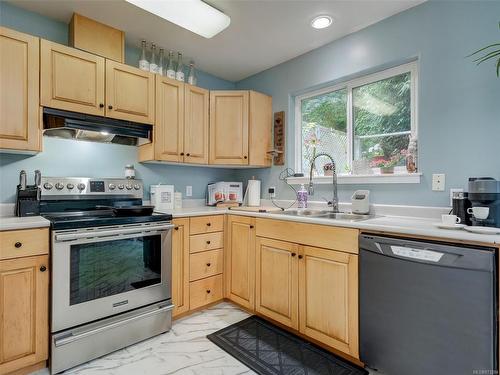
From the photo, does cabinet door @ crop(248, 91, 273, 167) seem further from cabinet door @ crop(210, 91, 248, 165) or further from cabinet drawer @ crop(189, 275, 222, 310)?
cabinet drawer @ crop(189, 275, 222, 310)

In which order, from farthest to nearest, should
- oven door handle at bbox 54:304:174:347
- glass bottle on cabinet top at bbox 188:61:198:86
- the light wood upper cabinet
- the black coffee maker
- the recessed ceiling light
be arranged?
glass bottle on cabinet top at bbox 188:61:198:86 < the recessed ceiling light < the light wood upper cabinet < oven door handle at bbox 54:304:174:347 < the black coffee maker

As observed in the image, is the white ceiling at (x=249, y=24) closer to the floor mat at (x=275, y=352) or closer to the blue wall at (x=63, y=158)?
the blue wall at (x=63, y=158)

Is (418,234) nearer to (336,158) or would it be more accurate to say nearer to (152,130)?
(336,158)

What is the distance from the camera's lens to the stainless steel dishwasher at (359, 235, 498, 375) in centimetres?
119

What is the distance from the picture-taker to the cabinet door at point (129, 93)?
7.02ft

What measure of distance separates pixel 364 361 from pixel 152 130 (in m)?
2.30

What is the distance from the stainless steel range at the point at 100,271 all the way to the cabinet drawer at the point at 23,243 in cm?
6

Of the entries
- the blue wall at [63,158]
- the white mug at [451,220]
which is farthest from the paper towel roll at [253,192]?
the white mug at [451,220]

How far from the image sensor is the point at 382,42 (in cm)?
213

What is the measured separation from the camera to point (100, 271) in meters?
1.80

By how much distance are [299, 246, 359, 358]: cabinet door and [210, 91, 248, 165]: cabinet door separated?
134 centimetres

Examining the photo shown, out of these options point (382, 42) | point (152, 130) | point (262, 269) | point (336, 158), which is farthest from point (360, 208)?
point (152, 130)

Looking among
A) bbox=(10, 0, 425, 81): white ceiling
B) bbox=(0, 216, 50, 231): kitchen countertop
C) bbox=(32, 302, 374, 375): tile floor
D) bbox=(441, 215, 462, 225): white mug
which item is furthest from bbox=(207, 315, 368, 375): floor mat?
bbox=(10, 0, 425, 81): white ceiling

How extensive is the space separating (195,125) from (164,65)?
670mm
